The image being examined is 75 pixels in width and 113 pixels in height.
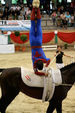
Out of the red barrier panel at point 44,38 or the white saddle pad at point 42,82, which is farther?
the red barrier panel at point 44,38

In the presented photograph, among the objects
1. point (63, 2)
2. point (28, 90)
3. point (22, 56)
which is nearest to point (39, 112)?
point (28, 90)

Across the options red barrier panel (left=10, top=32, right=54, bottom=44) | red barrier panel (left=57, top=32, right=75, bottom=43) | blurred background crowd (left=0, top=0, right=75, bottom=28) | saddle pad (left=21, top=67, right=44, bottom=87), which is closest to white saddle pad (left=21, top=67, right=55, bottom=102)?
saddle pad (left=21, top=67, right=44, bottom=87)

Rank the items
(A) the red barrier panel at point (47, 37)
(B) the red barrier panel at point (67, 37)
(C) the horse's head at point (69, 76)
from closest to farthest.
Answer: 1. (C) the horse's head at point (69, 76)
2. (A) the red barrier panel at point (47, 37)
3. (B) the red barrier panel at point (67, 37)

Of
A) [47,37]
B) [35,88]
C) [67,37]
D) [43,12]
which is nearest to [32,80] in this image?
[35,88]

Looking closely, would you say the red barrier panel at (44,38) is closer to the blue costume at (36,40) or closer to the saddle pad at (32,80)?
the blue costume at (36,40)

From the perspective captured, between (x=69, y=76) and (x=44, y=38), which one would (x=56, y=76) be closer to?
(x=69, y=76)

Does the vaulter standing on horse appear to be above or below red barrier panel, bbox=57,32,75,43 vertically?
above

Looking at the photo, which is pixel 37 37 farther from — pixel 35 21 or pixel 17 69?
pixel 17 69

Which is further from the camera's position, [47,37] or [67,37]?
[67,37]

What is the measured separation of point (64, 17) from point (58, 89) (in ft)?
53.7

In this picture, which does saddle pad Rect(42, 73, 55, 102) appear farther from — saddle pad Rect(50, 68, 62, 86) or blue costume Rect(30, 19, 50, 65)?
blue costume Rect(30, 19, 50, 65)

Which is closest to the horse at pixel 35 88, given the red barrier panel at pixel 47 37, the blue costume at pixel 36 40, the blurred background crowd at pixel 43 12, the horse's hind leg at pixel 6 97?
the horse's hind leg at pixel 6 97

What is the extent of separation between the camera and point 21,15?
2242 cm

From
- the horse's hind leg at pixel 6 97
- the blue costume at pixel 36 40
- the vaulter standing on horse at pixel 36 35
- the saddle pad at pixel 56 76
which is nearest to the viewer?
the saddle pad at pixel 56 76
